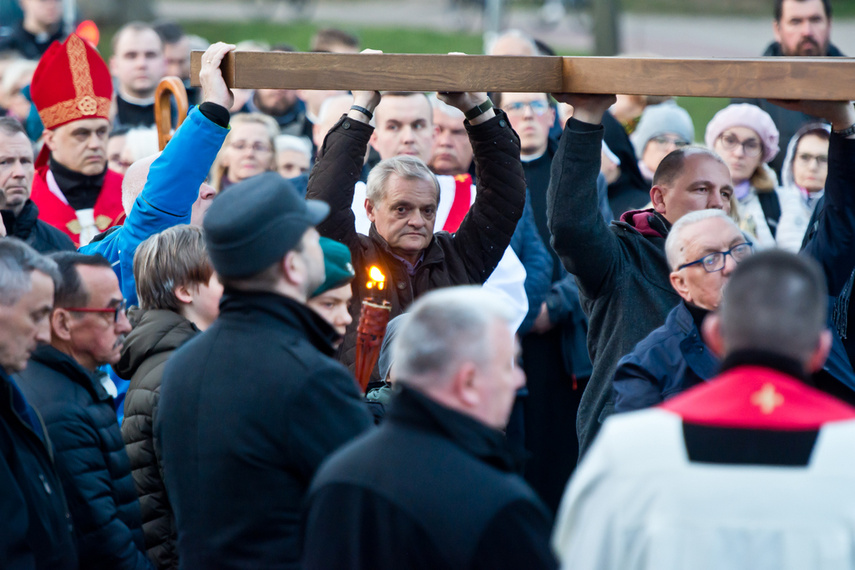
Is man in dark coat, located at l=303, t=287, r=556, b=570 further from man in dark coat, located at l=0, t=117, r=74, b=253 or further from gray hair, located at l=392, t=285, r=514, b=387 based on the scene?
man in dark coat, located at l=0, t=117, r=74, b=253

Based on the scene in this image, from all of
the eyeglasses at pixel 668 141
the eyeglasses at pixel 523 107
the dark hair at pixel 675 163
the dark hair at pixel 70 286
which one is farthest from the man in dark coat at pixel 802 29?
the dark hair at pixel 70 286

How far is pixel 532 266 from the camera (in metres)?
5.80

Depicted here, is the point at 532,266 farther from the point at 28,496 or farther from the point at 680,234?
the point at 28,496

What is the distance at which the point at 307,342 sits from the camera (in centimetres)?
275

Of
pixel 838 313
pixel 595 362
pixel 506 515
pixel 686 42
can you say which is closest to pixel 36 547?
pixel 506 515

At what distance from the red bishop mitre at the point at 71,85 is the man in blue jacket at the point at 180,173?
1384mm

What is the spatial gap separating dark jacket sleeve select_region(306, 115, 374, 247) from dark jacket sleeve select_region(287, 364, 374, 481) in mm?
1659

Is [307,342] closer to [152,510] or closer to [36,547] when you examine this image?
[36,547]

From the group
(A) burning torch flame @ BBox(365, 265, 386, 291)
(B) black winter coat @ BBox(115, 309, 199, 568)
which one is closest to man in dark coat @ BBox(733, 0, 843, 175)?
(A) burning torch flame @ BBox(365, 265, 386, 291)

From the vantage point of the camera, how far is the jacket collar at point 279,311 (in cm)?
274

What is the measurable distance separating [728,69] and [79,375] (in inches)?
85.3

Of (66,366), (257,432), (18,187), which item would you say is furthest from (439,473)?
(18,187)

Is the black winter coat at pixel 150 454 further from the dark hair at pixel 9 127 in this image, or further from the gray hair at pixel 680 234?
the dark hair at pixel 9 127

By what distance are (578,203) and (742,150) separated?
115 inches
